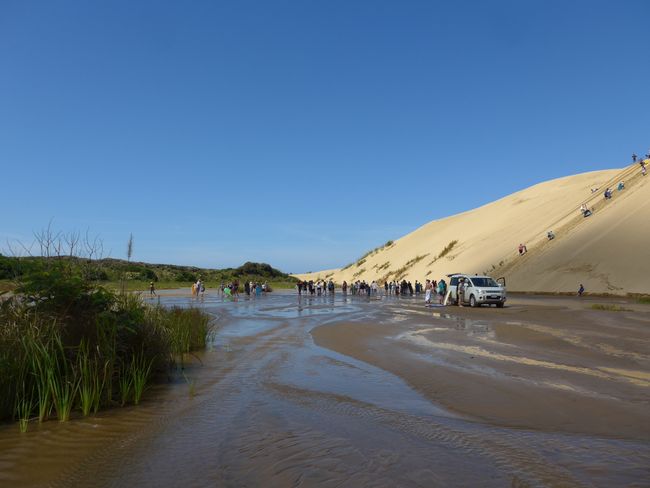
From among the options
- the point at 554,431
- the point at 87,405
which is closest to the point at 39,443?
the point at 87,405

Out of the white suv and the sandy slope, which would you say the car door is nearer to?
the white suv

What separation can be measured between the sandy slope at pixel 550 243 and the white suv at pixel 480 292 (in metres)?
12.4

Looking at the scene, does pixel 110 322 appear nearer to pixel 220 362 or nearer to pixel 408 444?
pixel 220 362

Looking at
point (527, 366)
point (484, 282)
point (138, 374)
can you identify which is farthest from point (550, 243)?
point (138, 374)

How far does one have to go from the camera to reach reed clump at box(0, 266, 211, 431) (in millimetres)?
6199

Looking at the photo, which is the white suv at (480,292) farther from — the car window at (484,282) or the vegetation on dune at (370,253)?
the vegetation on dune at (370,253)

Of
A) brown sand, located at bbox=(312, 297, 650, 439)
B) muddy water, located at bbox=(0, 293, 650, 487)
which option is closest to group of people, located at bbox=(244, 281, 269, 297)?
brown sand, located at bbox=(312, 297, 650, 439)

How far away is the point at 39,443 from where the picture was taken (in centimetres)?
529

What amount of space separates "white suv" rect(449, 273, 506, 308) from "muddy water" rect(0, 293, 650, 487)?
20250 mm

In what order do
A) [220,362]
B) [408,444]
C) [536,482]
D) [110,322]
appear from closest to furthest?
[536,482], [408,444], [110,322], [220,362]

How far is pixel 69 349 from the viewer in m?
7.03

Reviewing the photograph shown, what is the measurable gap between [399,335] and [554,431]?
973cm

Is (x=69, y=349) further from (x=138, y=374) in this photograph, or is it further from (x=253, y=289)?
(x=253, y=289)

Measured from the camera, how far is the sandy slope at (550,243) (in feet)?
123
